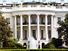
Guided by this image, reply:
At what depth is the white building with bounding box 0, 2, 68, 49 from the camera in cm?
8875

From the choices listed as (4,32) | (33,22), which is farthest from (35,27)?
(4,32)

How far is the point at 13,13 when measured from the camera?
90.5 metres

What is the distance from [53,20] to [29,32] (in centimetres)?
574

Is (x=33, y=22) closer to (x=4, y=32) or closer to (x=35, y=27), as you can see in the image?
(x=35, y=27)

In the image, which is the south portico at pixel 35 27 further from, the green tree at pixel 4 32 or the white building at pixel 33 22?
the green tree at pixel 4 32

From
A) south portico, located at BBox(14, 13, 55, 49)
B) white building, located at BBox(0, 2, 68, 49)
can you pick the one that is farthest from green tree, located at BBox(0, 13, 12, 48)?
south portico, located at BBox(14, 13, 55, 49)

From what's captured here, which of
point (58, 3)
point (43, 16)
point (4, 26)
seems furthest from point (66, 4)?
point (4, 26)

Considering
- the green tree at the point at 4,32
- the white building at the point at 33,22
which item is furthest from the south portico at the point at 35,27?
the green tree at the point at 4,32

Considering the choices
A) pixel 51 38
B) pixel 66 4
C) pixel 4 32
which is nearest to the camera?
pixel 4 32

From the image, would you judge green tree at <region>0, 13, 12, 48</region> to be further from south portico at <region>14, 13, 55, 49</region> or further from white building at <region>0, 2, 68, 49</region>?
south portico at <region>14, 13, 55, 49</region>

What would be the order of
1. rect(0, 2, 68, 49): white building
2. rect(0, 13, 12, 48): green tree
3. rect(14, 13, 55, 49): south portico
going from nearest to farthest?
rect(0, 13, 12, 48): green tree
rect(14, 13, 55, 49): south portico
rect(0, 2, 68, 49): white building

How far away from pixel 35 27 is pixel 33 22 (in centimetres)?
117

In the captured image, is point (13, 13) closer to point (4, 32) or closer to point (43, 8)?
point (43, 8)

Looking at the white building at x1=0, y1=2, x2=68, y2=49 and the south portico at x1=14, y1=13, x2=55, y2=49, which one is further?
the white building at x1=0, y1=2, x2=68, y2=49
